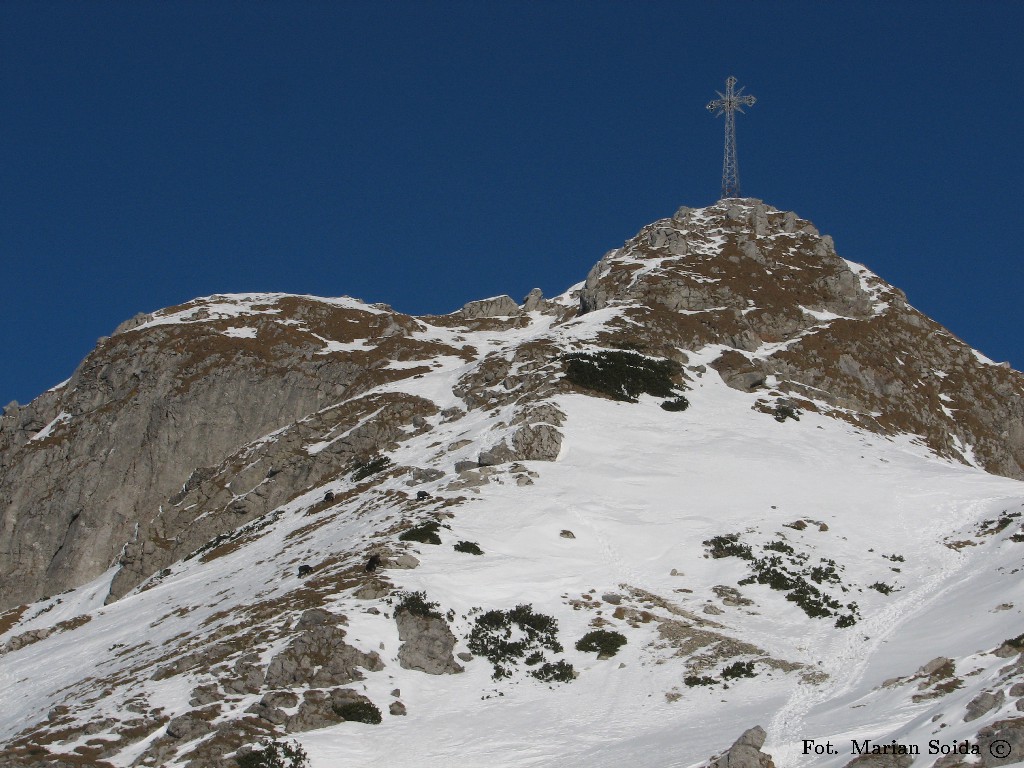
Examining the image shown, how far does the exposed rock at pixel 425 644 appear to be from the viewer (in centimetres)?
3378

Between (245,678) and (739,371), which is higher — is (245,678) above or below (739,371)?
below

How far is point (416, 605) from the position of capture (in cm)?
3650

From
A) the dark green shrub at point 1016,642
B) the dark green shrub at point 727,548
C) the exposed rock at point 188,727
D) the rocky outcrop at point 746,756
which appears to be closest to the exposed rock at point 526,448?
the dark green shrub at point 727,548

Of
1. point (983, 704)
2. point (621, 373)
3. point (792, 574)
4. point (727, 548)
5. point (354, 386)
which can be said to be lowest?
point (983, 704)

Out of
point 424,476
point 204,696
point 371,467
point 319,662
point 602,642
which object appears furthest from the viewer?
point 371,467

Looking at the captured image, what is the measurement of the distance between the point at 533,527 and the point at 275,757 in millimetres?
23167

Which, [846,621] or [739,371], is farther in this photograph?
[739,371]

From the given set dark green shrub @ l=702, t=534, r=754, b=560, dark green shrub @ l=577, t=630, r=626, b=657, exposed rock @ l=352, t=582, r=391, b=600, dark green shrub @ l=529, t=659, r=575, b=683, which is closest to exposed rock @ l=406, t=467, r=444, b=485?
dark green shrub @ l=702, t=534, r=754, b=560

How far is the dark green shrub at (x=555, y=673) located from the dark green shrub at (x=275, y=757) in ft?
33.5

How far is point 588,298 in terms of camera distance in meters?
110

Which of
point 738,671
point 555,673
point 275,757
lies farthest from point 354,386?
point 275,757

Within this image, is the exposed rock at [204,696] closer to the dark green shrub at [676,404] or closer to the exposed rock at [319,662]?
the exposed rock at [319,662]

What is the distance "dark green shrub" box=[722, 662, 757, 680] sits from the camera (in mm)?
32250

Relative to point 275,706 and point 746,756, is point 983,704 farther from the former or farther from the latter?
point 275,706
